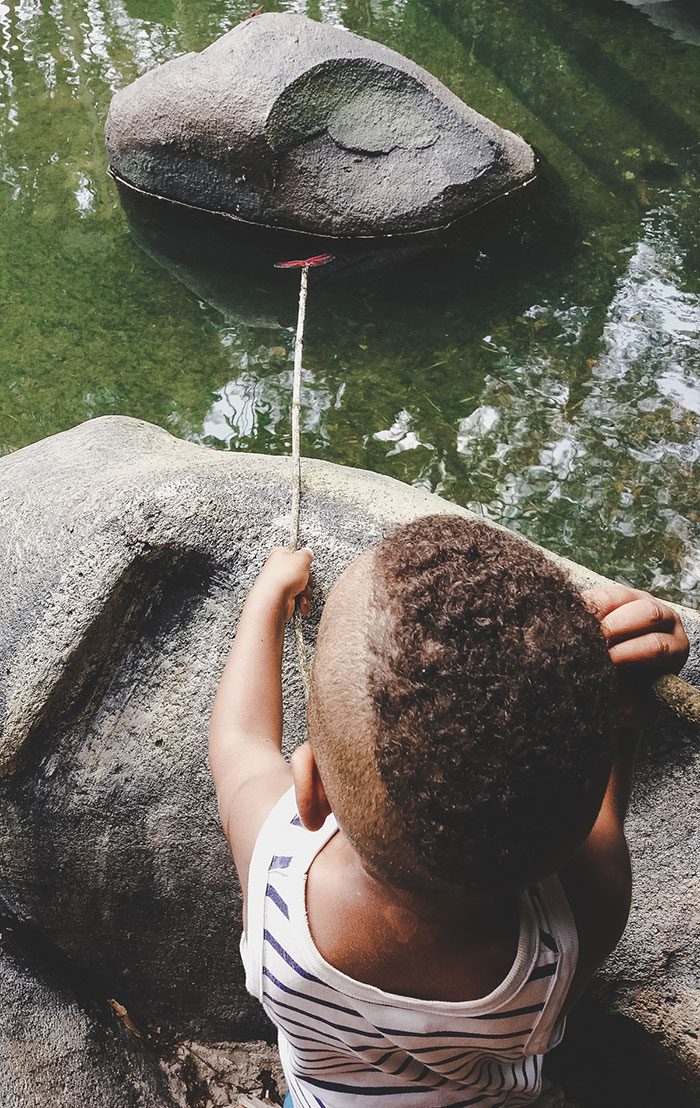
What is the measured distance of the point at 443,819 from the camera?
0.77m

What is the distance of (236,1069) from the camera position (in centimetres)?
186

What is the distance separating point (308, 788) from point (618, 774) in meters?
0.40

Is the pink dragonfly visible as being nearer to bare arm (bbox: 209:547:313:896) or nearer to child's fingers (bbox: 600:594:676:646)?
bare arm (bbox: 209:547:313:896)

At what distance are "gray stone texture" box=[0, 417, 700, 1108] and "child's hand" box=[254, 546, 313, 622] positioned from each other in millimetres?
68

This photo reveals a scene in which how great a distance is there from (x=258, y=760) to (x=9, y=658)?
0.64 metres

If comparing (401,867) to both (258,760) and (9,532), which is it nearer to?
(258,760)

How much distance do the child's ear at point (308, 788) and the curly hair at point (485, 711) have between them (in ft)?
0.50

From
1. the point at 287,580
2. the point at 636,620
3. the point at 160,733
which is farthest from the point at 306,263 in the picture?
the point at 636,620

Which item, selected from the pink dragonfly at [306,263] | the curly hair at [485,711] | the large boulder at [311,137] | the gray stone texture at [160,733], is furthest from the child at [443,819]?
the large boulder at [311,137]

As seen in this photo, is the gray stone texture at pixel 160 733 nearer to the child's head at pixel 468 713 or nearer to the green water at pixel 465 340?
the child's head at pixel 468 713

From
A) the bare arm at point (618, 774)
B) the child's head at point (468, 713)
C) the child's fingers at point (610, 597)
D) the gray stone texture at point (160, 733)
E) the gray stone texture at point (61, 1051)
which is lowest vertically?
the gray stone texture at point (61, 1051)

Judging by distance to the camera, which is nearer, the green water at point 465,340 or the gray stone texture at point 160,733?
the gray stone texture at point 160,733

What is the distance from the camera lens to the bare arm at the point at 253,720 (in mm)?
1149

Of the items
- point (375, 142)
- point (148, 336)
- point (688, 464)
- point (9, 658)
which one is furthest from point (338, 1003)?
point (375, 142)
